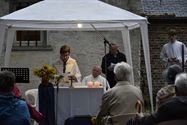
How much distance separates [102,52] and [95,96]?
6.87m

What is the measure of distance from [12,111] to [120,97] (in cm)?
150

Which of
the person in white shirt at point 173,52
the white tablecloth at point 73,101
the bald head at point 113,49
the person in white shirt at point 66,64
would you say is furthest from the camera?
the person in white shirt at point 173,52

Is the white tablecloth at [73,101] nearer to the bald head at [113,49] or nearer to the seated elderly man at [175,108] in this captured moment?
the bald head at [113,49]

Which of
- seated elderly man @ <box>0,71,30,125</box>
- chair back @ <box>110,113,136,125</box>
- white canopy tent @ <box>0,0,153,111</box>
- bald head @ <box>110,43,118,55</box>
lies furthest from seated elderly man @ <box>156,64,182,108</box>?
bald head @ <box>110,43,118,55</box>

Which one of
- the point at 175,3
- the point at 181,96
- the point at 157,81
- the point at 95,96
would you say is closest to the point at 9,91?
the point at 181,96

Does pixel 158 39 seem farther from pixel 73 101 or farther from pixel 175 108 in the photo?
pixel 175 108

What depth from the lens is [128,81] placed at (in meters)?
7.21

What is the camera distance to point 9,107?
21.1ft

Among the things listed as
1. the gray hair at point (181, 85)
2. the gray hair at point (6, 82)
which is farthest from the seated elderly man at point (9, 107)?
the gray hair at point (181, 85)

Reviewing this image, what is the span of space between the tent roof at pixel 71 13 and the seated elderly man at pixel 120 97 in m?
3.27

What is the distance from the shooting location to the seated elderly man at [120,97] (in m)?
7.04

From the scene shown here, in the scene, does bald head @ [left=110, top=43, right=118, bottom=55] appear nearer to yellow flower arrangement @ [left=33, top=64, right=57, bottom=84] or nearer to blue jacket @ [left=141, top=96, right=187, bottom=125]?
yellow flower arrangement @ [left=33, top=64, right=57, bottom=84]

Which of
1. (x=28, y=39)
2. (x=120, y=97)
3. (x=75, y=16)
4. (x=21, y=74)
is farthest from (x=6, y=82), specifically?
(x=28, y=39)

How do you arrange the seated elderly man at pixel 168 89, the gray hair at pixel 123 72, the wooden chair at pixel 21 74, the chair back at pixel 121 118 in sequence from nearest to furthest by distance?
1. the seated elderly man at pixel 168 89
2. the chair back at pixel 121 118
3. the gray hair at pixel 123 72
4. the wooden chair at pixel 21 74
